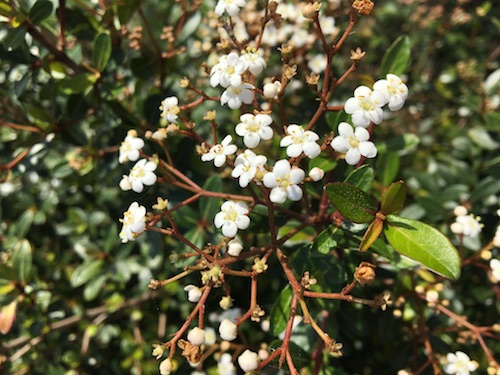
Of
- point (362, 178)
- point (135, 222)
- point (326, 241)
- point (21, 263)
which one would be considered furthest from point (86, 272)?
point (362, 178)

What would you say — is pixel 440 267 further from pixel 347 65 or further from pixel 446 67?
pixel 446 67

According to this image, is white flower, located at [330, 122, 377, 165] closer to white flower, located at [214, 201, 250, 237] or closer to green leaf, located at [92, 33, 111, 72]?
white flower, located at [214, 201, 250, 237]

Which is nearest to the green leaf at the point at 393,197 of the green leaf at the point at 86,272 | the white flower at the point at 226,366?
the white flower at the point at 226,366

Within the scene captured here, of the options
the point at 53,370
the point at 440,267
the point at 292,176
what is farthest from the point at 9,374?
the point at 440,267

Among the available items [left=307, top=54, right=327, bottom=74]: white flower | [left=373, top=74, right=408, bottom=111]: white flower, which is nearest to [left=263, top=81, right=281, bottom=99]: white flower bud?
[left=373, top=74, right=408, bottom=111]: white flower

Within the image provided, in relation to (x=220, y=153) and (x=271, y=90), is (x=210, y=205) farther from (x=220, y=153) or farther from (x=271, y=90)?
(x=271, y=90)

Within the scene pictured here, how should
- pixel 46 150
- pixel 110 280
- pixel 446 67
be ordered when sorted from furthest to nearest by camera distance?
pixel 446 67 → pixel 110 280 → pixel 46 150
